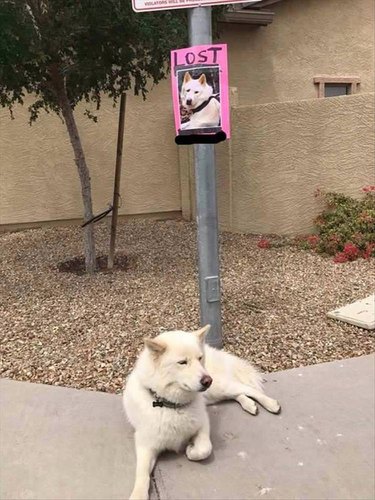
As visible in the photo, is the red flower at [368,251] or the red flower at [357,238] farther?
the red flower at [357,238]

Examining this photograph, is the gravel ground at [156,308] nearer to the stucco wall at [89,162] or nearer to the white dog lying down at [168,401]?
the white dog lying down at [168,401]

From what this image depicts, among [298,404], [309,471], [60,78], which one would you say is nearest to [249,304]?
[298,404]

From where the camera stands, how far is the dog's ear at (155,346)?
2312 millimetres

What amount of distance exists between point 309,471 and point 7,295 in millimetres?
3755

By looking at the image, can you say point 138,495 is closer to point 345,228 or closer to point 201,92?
point 201,92

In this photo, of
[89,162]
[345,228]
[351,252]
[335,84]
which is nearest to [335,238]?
[345,228]

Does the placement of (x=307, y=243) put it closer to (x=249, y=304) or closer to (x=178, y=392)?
(x=249, y=304)

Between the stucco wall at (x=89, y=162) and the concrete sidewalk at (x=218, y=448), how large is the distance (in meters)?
5.79

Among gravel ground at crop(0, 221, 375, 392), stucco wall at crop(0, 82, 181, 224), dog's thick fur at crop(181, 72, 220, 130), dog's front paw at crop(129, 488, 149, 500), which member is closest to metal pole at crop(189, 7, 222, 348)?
dog's thick fur at crop(181, 72, 220, 130)

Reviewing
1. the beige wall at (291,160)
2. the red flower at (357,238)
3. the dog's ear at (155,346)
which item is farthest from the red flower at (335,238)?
the dog's ear at (155,346)

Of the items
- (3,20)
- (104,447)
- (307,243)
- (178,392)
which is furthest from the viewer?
(307,243)

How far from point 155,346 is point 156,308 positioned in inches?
87.6

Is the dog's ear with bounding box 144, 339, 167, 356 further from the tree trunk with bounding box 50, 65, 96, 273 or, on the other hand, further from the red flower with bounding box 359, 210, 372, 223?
the red flower with bounding box 359, 210, 372, 223

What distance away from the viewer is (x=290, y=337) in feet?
12.9
